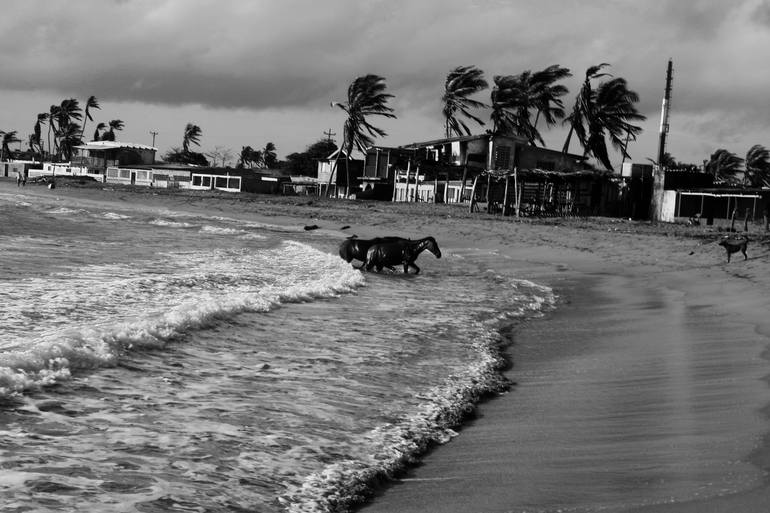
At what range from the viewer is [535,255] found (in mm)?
26422

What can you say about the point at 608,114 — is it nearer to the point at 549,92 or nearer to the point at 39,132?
the point at 549,92

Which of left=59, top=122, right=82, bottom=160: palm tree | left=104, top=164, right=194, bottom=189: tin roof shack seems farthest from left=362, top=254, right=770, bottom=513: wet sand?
left=59, top=122, right=82, bottom=160: palm tree

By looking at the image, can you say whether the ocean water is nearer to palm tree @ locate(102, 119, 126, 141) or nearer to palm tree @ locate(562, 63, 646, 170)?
palm tree @ locate(562, 63, 646, 170)

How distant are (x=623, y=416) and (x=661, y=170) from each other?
38553mm

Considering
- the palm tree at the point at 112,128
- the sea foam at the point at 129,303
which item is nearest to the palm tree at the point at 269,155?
the palm tree at the point at 112,128

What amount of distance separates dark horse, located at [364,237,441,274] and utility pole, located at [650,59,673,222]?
77.2ft

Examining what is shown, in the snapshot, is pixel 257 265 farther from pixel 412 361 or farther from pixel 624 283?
pixel 412 361

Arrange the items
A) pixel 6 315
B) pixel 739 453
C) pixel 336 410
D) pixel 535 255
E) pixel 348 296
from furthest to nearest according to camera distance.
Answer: pixel 535 255 < pixel 348 296 < pixel 6 315 < pixel 336 410 < pixel 739 453

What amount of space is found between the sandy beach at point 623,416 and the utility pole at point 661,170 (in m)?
24.0

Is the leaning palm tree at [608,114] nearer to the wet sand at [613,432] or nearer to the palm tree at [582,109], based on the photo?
the palm tree at [582,109]

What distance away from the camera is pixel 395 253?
736 inches

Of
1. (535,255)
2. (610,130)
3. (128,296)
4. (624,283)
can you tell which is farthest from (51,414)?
(610,130)

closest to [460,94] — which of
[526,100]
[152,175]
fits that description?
[526,100]

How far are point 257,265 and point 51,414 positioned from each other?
14.0 metres
